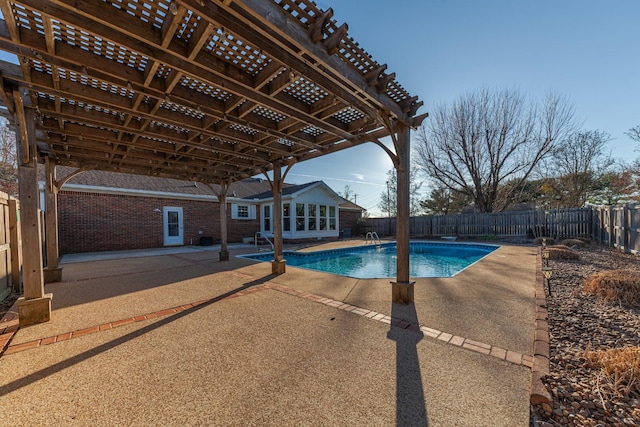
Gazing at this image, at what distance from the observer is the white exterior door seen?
41.4ft

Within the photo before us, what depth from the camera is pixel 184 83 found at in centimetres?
349

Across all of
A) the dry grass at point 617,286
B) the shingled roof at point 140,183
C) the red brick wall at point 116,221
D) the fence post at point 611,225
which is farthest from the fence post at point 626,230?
the red brick wall at point 116,221

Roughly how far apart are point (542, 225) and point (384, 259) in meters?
10.3

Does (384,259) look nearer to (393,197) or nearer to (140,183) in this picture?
(140,183)

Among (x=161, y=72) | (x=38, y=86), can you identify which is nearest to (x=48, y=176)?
(x=38, y=86)

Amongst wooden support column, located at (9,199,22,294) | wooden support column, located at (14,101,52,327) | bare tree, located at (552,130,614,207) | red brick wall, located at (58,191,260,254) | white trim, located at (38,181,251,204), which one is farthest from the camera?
bare tree, located at (552,130,614,207)

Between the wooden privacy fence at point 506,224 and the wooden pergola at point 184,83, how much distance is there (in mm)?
13961

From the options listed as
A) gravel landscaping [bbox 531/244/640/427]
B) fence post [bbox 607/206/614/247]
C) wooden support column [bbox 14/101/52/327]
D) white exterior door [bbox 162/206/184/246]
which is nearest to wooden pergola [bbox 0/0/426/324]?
wooden support column [bbox 14/101/52/327]

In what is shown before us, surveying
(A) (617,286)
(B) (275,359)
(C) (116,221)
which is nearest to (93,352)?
(B) (275,359)

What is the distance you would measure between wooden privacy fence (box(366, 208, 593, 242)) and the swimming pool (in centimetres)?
353

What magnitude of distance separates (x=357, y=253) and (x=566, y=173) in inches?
691

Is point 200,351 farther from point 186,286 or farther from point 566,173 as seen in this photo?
point 566,173

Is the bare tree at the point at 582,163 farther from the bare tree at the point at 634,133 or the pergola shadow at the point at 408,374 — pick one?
the pergola shadow at the point at 408,374

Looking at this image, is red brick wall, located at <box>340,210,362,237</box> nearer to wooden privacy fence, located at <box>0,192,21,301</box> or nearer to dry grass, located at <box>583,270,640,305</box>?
dry grass, located at <box>583,270,640,305</box>
